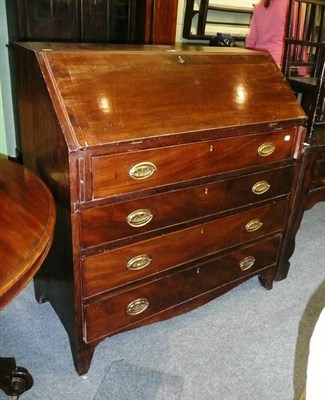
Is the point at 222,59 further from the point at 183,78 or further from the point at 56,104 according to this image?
the point at 56,104

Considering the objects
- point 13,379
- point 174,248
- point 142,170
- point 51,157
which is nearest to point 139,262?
point 174,248

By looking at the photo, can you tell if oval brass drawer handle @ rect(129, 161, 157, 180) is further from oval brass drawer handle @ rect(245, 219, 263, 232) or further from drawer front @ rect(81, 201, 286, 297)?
oval brass drawer handle @ rect(245, 219, 263, 232)

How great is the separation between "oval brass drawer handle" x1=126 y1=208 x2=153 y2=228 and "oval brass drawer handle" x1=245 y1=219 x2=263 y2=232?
1.86 ft

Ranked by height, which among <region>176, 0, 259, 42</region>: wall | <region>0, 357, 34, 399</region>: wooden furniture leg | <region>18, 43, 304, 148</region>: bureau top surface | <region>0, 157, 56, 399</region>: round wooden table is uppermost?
<region>176, 0, 259, 42</region>: wall

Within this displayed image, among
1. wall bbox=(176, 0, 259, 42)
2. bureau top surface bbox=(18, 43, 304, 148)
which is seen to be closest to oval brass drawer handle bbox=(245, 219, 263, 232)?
bureau top surface bbox=(18, 43, 304, 148)

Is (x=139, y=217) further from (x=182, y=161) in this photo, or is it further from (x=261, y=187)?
(x=261, y=187)

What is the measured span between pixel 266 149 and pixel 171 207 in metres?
0.50

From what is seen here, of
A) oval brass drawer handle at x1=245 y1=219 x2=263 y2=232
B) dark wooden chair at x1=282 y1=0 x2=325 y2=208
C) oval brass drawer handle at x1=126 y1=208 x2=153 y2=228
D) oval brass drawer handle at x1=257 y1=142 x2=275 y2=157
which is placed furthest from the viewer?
dark wooden chair at x1=282 y1=0 x2=325 y2=208

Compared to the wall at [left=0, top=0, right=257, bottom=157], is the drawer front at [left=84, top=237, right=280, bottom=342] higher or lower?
lower

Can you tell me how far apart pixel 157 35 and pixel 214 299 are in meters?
1.62

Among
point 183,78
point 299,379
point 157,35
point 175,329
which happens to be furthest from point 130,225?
point 157,35

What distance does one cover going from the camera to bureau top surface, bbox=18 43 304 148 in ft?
3.93

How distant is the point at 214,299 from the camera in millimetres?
1989

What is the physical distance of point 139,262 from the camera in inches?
57.8
